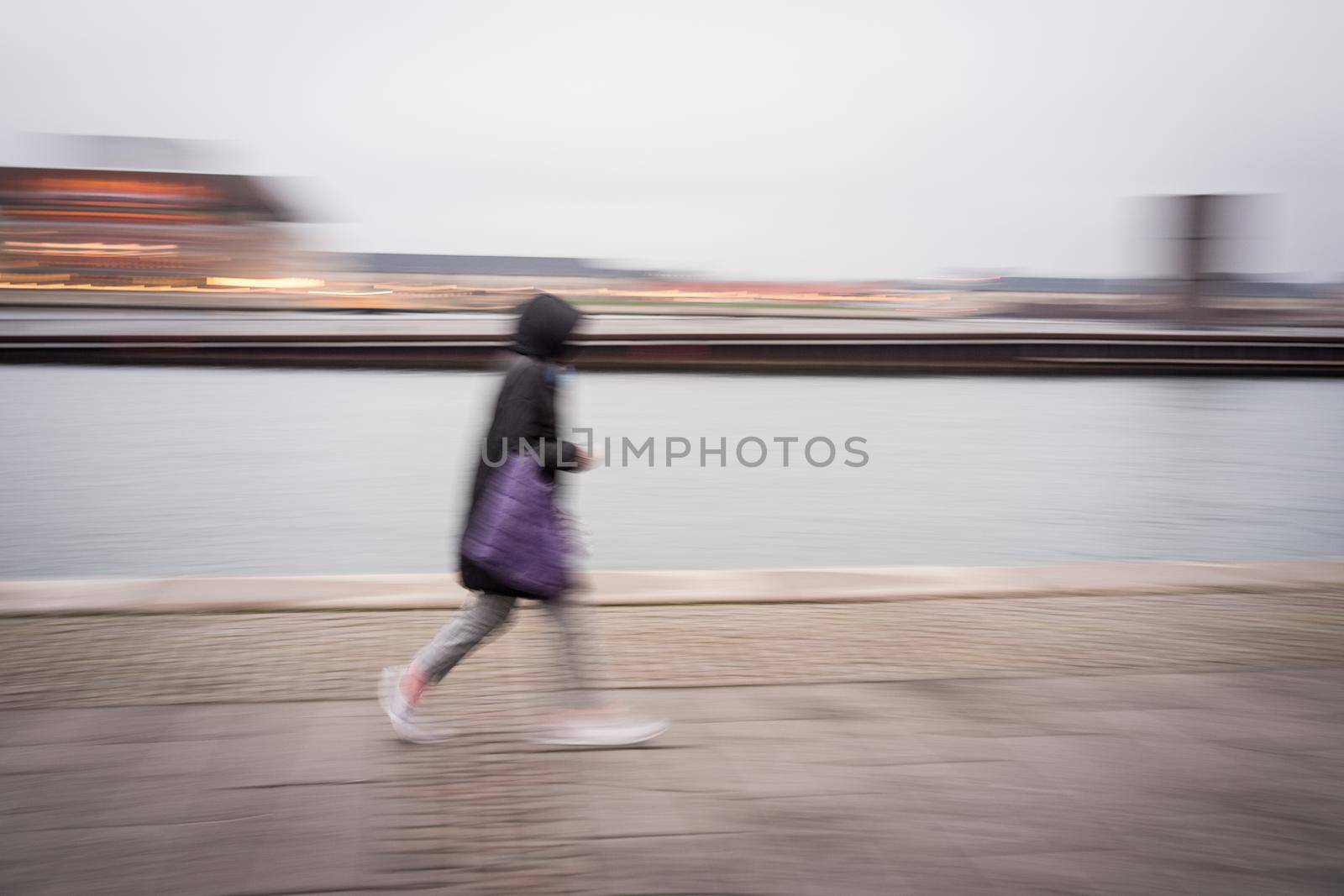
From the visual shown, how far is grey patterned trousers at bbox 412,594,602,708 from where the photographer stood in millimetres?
3527

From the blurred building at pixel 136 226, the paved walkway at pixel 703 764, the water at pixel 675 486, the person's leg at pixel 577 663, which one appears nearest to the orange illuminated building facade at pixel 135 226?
the blurred building at pixel 136 226

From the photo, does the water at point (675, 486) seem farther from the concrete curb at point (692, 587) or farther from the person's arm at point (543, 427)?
the person's arm at point (543, 427)

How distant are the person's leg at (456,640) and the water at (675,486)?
259 centimetres

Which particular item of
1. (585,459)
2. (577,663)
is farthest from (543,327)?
(577,663)

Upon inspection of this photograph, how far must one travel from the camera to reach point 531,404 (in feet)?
11.0

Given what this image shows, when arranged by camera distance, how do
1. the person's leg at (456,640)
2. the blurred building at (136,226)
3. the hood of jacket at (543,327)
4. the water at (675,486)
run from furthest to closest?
the blurred building at (136,226)
the water at (675,486)
the person's leg at (456,640)
the hood of jacket at (543,327)

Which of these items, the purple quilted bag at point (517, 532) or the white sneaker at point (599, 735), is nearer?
the purple quilted bag at point (517, 532)

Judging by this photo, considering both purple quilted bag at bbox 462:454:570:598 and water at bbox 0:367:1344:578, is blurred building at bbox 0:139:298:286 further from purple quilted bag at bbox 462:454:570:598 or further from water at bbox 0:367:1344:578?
purple quilted bag at bbox 462:454:570:598

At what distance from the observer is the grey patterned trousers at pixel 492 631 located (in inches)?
139

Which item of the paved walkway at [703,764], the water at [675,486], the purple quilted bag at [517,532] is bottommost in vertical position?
the water at [675,486]

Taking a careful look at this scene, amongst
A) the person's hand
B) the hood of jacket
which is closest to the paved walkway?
the person's hand

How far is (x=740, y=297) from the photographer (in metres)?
91.4

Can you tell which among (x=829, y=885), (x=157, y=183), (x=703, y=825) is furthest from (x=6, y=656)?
(x=157, y=183)

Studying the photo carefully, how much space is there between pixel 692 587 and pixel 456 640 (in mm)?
2253
